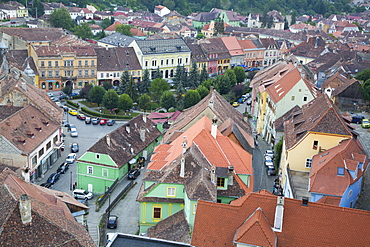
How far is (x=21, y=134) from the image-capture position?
172 feet

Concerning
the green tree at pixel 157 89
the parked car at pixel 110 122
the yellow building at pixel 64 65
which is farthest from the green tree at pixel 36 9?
the parked car at pixel 110 122

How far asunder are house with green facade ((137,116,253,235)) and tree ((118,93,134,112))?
35.2 meters

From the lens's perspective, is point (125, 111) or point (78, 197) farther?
point (125, 111)

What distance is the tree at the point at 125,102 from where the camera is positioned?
77.6 metres

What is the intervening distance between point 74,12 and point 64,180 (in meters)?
119

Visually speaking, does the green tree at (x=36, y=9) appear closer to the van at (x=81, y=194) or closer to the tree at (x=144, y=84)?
the tree at (x=144, y=84)

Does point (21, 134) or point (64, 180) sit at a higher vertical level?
point (21, 134)

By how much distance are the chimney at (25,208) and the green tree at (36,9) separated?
13036 centimetres

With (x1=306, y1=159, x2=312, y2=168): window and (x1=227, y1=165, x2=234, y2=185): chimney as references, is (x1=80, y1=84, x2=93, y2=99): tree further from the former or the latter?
(x1=227, y1=165, x2=234, y2=185): chimney

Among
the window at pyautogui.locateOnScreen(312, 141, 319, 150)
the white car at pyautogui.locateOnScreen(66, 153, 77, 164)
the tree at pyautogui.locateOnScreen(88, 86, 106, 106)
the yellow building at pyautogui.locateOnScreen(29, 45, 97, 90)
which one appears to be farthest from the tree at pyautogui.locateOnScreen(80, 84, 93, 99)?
the window at pyautogui.locateOnScreen(312, 141, 319, 150)

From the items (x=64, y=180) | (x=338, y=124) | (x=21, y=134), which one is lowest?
(x=64, y=180)

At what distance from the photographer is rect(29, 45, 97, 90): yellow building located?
291 ft

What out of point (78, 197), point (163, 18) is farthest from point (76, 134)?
point (163, 18)

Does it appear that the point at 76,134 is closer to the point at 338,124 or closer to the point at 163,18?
the point at 338,124
